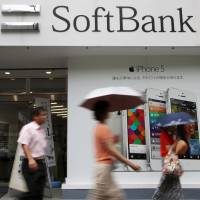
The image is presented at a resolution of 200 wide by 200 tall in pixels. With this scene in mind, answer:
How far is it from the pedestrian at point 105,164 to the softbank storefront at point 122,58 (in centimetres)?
489

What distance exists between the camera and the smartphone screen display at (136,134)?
9859 mm

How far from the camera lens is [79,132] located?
994 cm

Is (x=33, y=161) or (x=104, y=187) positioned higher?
(x=33, y=161)

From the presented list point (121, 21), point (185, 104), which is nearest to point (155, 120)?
→ point (185, 104)

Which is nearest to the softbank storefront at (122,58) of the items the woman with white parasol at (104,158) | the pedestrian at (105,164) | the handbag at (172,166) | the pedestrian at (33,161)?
the pedestrian at (33,161)

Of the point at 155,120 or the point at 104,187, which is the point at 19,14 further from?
the point at 104,187

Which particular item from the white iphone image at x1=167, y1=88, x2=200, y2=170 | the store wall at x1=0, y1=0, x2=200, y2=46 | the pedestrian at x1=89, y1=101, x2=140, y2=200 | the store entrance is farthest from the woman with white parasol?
the store entrance

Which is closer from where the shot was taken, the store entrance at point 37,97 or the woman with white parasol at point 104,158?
the woman with white parasol at point 104,158

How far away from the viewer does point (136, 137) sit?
9.92 meters

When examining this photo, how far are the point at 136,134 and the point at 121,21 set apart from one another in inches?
104

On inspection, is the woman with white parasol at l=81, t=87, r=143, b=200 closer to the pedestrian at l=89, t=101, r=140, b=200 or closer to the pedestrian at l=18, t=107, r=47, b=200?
the pedestrian at l=89, t=101, r=140, b=200

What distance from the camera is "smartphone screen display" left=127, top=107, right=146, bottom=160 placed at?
9859 millimetres

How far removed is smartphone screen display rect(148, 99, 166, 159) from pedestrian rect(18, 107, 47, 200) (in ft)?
13.3

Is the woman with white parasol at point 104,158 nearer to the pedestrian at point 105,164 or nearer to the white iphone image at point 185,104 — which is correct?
the pedestrian at point 105,164
